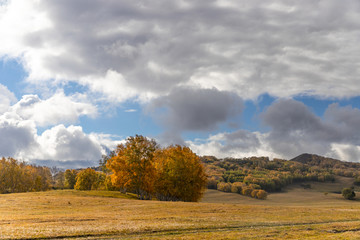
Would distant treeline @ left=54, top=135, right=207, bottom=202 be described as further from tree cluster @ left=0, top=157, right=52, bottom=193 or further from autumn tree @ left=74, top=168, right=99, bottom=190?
tree cluster @ left=0, top=157, right=52, bottom=193

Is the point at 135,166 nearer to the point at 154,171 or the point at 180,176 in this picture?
the point at 154,171

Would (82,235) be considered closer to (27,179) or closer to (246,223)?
(246,223)

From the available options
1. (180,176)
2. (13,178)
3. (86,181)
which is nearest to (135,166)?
(180,176)

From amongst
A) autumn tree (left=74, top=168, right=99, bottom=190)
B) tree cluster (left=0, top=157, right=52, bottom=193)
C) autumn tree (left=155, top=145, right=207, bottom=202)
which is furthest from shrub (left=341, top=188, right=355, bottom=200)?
tree cluster (left=0, top=157, right=52, bottom=193)

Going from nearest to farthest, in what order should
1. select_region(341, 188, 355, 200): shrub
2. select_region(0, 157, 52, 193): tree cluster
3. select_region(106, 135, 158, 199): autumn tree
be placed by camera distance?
select_region(106, 135, 158, 199): autumn tree, select_region(0, 157, 52, 193): tree cluster, select_region(341, 188, 355, 200): shrub

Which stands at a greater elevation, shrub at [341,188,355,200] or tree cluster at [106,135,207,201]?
tree cluster at [106,135,207,201]

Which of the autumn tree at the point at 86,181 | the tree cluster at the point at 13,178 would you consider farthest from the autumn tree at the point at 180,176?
the tree cluster at the point at 13,178

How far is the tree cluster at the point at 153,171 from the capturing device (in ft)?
291

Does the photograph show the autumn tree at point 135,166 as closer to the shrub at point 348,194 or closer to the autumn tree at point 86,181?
the autumn tree at point 86,181

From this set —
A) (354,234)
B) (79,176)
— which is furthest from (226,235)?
(79,176)

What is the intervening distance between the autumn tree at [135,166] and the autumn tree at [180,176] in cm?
418

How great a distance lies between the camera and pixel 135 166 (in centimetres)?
8844

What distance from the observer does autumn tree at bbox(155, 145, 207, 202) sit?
296 ft

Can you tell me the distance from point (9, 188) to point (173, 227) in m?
131
